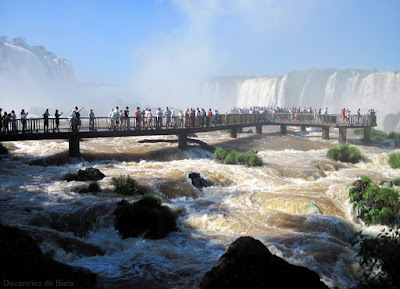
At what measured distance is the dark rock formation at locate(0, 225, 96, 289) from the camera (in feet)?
18.2

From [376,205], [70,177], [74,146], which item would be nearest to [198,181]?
[70,177]

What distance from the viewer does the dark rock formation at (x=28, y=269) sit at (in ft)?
18.2

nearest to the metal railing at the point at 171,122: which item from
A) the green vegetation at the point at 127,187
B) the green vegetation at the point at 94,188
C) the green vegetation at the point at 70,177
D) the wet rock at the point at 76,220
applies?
the green vegetation at the point at 70,177

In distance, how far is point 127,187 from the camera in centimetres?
1427

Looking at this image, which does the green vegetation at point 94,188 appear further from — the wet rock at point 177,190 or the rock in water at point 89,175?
the wet rock at point 177,190

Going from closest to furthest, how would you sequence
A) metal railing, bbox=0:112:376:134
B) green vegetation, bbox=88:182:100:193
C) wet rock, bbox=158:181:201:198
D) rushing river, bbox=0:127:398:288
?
rushing river, bbox=0:127:398:288, green vegetation, bbox=88:182:100:193, wet rock, bbox=158:181:201:198, metal railing, bbox=0:112:376:134

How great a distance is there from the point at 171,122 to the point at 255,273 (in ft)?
65.7

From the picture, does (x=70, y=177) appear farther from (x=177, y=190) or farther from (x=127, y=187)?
(x=177, y=190)

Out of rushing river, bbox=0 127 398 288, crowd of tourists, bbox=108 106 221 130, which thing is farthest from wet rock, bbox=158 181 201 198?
crowd of tourists, bbox=108 106 221 130

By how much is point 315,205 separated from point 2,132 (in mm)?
15247

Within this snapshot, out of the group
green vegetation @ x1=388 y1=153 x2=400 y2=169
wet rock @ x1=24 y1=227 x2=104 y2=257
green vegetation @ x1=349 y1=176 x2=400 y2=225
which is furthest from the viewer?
green vegetation @ x1=388 y1=153 x2=400 y2=169

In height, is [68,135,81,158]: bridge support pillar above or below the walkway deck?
below

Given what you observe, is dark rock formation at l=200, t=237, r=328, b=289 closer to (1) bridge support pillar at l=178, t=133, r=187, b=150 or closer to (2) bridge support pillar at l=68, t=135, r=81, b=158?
(2) bridge support pillar at l=68, t=135, r=81, b=158

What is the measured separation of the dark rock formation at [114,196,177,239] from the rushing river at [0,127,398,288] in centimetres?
25
